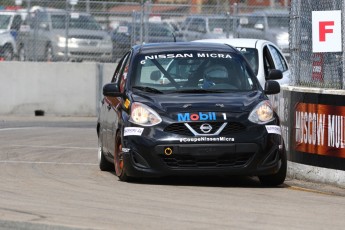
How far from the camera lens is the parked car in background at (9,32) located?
88.1 feet

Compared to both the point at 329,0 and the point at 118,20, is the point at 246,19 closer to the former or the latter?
the point at 118,20

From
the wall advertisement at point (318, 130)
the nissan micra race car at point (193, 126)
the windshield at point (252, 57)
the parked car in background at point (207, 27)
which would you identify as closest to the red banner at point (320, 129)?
the wall advertisement at point (318, 130)

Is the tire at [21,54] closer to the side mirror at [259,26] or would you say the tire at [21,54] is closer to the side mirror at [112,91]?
the side mirror at [259,26]

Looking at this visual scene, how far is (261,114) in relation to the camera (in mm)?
12570

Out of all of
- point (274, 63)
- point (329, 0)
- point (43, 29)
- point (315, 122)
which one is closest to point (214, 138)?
point (315, 122)

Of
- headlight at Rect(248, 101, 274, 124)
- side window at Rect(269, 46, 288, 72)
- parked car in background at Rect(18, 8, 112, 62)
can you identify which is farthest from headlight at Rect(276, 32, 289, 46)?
headlight at Rect(248, 101, 274, 124)

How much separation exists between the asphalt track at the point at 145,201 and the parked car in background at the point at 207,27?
12593 mm

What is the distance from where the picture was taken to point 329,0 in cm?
1357

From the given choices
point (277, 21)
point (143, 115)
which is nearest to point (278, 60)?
point (143, 115)

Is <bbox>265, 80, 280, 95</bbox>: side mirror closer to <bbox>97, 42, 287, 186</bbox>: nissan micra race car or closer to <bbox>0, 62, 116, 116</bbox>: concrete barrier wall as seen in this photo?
<bbox>97, 42, 287, 186</bbox>: nissan micra race car

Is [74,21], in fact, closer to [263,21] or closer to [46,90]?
[46,90]

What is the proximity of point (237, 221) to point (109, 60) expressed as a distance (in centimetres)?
1853

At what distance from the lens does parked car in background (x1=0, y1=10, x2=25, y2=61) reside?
26.8 m

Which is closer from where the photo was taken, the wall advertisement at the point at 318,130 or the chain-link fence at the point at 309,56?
the wall advertisement at the point at 318,130
